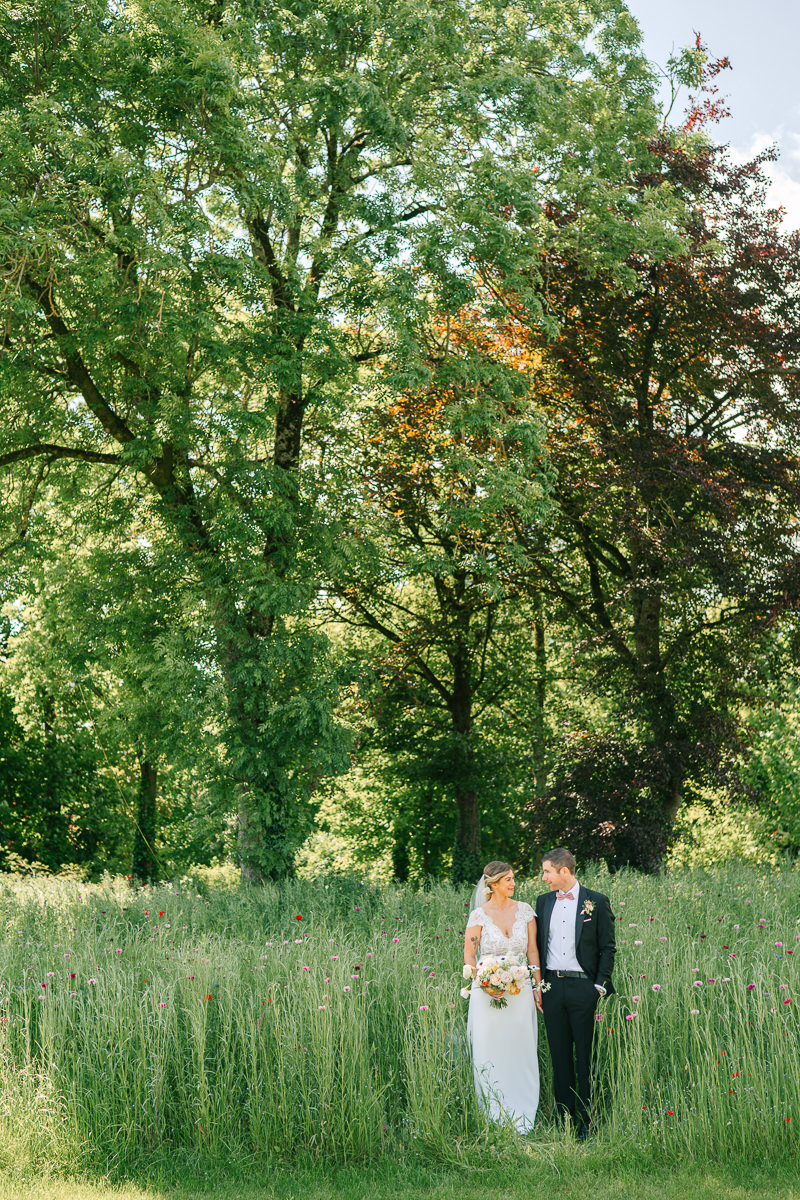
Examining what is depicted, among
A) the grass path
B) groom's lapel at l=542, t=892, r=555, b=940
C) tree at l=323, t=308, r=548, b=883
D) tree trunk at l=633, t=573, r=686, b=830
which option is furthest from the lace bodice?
tree trunk at l=633, t=573, r=686, b=830

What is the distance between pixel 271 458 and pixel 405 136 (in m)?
4.73

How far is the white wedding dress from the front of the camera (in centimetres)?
652

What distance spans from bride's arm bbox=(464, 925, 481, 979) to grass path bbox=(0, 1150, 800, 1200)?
3.99ft

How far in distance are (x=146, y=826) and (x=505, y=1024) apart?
21776mm

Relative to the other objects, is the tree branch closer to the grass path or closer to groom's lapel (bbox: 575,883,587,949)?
groom's lapel (bbox: 575,883,587,949)

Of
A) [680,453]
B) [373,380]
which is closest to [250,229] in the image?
[373,380]

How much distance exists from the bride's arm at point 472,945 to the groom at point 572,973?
1.44ft

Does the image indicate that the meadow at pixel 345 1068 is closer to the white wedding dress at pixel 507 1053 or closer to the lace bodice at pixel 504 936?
the white wedding dress at pixel 507 1053

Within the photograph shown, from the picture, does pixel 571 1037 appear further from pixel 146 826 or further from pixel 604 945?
pixel 146 826

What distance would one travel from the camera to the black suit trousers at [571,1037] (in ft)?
21.3

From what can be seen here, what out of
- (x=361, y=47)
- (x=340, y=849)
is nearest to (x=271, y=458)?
(x=361, y=47)

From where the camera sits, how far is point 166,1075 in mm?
6477

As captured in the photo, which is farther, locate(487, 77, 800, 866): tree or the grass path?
locate(487, 77, 800, 866): tree

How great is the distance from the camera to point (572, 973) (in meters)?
6.55
